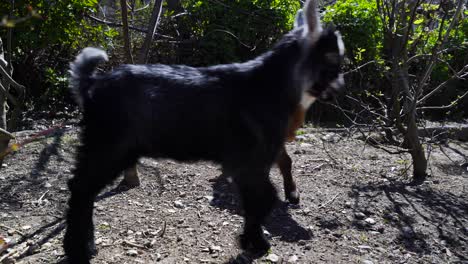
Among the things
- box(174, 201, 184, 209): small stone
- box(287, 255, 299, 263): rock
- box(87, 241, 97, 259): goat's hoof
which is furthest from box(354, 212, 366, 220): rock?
box(87, 241, 97, 259): goat's hoof

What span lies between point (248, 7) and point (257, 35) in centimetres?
48

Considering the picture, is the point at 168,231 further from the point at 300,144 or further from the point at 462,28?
the point at 462,28

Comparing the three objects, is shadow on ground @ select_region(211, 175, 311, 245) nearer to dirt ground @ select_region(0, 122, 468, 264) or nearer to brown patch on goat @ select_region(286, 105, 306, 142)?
dirt ground @ select_region(0, 122, 468, 264)

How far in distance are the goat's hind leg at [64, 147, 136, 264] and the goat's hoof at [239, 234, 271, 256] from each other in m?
1.06

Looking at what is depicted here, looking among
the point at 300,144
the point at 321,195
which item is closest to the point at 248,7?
the point at 300,144

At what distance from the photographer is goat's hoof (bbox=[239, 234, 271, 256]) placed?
12.0 ft

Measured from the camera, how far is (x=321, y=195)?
4.76 meters

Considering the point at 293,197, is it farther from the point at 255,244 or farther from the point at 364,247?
the point at 255,244

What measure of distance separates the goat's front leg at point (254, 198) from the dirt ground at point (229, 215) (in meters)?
0.19

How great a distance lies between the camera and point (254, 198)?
3.42 m

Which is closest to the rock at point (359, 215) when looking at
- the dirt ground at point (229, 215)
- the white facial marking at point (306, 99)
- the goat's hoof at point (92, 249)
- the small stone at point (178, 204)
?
the dirt ground at point (229, 215)

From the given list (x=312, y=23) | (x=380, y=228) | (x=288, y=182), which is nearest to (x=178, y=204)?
(x=288, y=182)

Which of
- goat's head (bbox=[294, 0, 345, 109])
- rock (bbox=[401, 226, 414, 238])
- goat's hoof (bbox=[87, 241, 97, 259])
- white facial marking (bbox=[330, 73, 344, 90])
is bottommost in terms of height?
goat's hoof (bbox=[87, 241, 97, 259])

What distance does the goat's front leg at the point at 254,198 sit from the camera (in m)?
3.36
